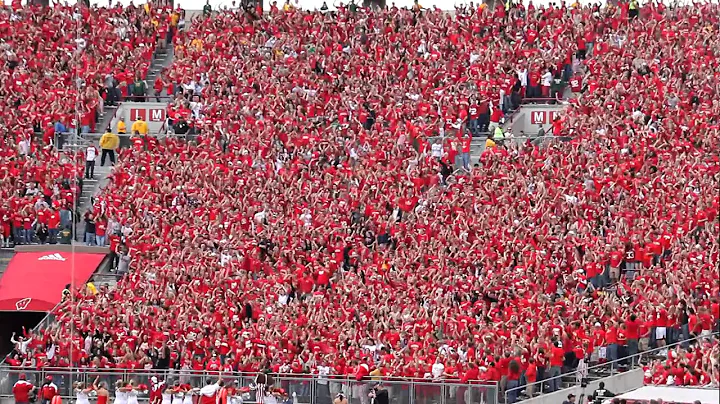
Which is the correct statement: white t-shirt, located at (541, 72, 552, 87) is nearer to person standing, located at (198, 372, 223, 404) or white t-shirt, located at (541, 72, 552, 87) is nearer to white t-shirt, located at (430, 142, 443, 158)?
white t-shirt, located at (430, 142, 443, 158)

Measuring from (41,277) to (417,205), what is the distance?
880cm

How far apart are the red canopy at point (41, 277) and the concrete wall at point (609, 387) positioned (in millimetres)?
13068

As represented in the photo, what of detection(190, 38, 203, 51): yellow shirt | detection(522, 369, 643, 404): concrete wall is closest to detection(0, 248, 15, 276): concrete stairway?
detection(190, 38, 203, 51): yellow shirt

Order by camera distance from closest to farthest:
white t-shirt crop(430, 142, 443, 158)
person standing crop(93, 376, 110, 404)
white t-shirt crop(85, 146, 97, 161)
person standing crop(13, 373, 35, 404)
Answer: person standing crop(93, 376, 110, 404)
person standing crop(13, 373, 35, 404)
white t-shirt crop(430, 142, 443, 158)
white t-shirt crop(85, 146, 97, 161)

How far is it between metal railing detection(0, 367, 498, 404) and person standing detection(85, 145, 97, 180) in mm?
11648

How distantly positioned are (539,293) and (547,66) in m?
12.9

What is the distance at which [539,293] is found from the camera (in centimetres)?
3703

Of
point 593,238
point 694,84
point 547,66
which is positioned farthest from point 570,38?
point 593,238

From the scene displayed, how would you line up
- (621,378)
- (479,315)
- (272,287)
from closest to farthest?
(621,378) → (479,315) → (272,287)

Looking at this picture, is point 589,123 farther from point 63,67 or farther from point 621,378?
point 63,67

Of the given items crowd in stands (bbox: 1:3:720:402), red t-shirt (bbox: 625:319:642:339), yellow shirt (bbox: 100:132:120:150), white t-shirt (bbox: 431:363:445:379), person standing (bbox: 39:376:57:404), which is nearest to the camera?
white t-shirt (bbox: 431:363:445:379)

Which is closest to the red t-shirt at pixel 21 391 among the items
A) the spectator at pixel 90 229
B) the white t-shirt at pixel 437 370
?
the white t-shirt at pixel 437 370

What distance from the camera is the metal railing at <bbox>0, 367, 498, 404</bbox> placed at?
32812mm

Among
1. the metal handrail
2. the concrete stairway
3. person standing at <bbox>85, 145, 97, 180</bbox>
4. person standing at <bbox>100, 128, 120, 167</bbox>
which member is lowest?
the metal handrail
